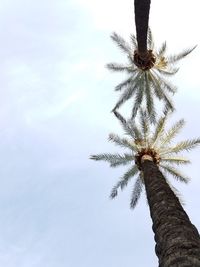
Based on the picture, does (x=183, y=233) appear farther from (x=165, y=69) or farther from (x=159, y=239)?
(x=165, y=69)

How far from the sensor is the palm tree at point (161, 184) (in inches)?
385

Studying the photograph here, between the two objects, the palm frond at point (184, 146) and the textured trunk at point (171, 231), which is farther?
the palm frond at point (184, 146)

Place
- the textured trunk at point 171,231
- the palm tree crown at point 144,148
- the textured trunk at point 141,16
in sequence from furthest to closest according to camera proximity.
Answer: the palm tree crown at point 144,148 → the textured trunk at point 141,16 → the textured trunk at point 171,231

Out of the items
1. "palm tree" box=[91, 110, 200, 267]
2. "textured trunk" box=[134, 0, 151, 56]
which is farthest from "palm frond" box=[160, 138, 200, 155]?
"textured trunk" box=[134, 0, 151, 56]

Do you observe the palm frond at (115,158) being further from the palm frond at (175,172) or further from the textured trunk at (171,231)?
the textured trunk at (171,231)

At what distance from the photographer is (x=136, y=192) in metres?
24.0

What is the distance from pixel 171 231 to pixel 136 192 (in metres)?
13.0

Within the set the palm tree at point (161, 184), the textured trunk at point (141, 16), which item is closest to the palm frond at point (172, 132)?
the palm tree at point (161, 184)

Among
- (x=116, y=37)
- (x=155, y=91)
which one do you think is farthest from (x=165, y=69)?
(x=116, y=37)

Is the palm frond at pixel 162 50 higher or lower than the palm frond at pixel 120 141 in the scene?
higher

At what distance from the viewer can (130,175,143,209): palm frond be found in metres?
23.8

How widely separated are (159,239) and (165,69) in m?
15.3

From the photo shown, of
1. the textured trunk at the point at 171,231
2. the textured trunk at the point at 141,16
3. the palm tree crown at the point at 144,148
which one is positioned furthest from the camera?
the palm tree crown at the point at 144,148

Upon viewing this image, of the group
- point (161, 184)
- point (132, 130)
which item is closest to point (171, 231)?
point (161, 184)
